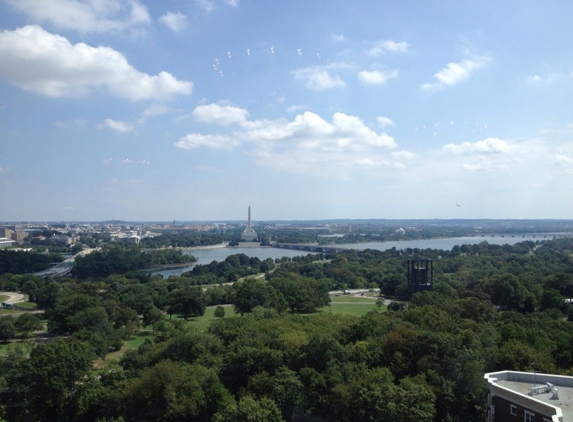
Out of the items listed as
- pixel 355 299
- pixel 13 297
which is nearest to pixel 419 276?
pixel 355 299

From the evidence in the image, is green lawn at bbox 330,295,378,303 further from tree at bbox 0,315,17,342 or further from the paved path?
A: the paved path

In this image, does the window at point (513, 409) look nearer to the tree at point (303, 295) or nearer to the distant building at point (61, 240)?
the tree at point (303, 295)

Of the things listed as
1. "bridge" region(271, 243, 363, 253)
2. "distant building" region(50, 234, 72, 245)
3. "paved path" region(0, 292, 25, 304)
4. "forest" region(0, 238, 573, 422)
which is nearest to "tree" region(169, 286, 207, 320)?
"forest" region(0, 238, 573, 422)

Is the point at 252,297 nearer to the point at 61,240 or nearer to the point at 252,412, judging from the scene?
the point at 252,412

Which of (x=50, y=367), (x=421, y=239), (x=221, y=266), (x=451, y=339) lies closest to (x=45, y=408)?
(x=50, y=367)

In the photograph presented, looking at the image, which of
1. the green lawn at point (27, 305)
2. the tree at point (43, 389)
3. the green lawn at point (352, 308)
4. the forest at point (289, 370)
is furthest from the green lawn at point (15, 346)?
the green lawn at point (352, 308)

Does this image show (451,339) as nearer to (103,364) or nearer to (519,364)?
(519,364)
